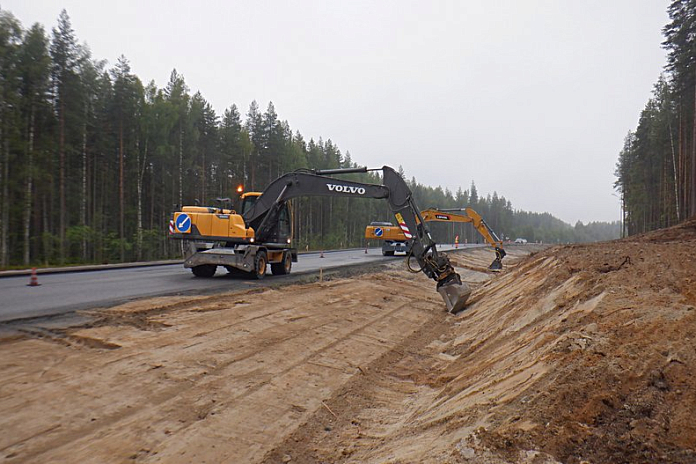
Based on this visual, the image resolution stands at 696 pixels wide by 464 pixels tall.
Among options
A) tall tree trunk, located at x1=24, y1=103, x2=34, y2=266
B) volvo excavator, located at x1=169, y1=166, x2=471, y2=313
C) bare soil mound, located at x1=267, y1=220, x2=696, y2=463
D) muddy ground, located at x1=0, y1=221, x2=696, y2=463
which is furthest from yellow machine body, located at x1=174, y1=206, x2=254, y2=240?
tall tree trunk, located at x1=24, y1=103, x2=34, y2=266

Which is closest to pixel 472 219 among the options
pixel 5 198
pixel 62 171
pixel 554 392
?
pixel 554 392

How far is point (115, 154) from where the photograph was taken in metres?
31.6

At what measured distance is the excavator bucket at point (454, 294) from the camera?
35.0 ft

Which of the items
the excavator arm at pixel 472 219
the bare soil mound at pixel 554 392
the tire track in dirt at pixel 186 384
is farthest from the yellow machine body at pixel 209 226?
the excavator arm at pixel 472 219

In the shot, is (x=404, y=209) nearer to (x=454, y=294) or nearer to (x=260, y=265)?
(x=454, y=294)

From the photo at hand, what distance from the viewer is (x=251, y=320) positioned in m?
7.56

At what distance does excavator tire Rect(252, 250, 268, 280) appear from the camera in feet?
45.2

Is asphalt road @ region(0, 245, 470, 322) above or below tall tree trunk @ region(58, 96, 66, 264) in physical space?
below

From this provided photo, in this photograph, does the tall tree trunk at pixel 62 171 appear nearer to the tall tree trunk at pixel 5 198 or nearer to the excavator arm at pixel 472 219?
the tall tree trunk at pixel 5 198

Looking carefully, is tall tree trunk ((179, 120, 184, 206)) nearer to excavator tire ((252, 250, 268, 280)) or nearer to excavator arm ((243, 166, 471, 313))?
excavator tire ((252, 250, 268, 280))

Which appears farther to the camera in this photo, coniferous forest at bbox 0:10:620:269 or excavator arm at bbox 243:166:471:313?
coniferous forest at bbox 0:10:620:269

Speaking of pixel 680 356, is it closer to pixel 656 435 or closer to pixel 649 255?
pixel 656 435

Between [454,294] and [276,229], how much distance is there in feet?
24.2

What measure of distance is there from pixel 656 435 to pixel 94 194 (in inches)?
1494
